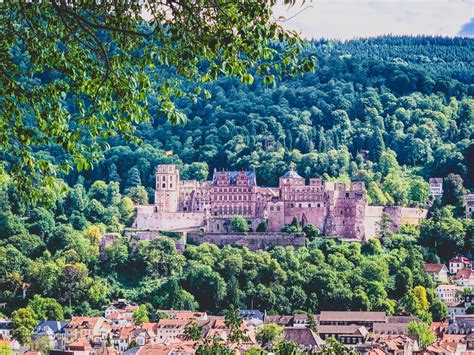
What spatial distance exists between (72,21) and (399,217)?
225ft

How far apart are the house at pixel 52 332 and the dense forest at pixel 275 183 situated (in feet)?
6.09

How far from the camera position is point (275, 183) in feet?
289

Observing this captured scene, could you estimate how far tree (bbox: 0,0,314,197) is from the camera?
469 inches

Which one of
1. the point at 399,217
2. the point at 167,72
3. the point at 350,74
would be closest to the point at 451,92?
the point at 350,74

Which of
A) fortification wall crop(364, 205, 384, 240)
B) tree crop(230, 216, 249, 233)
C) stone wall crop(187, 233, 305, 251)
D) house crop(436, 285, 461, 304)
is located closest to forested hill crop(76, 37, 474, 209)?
fortification wall crop(364, 205, 384, 240)

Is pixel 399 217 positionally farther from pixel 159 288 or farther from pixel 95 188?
pixel 95 188

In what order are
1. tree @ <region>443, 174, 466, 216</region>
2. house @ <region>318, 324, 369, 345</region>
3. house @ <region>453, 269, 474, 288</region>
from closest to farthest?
house @ <region>318, 324, 369, 345</region> → house @ <region>453, 269, 474, 288</region> → tree @ <region>443, 174, 466, 216</region>

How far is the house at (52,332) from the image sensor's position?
6444cm

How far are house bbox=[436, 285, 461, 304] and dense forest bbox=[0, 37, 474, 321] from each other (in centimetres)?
202

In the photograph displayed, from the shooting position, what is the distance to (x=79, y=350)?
6075 cm

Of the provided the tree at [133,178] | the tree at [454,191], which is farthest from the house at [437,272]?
the tree at [133,178]

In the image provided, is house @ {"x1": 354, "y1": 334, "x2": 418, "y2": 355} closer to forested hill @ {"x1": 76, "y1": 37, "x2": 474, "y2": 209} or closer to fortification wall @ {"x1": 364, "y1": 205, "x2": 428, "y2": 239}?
fortification wall @ {"x1": 364, "y1": 205, "x2": 428, "y2": 239}

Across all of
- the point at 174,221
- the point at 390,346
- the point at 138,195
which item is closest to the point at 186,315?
the point at 390,346

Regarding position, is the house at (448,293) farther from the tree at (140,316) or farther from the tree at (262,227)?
the tree at (140,316)
